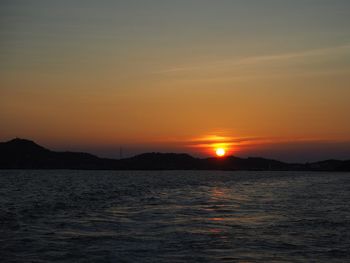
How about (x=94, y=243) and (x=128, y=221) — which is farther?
(x=128, y=221)

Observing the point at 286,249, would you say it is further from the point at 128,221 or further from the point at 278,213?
the point at 278,213

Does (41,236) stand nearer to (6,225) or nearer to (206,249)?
(6,225)

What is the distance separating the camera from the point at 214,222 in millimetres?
27188

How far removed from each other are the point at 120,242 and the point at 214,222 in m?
8.28

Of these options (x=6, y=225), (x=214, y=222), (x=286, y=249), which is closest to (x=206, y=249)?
(x=286, y=249)

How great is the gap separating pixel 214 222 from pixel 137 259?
1105 centimetres

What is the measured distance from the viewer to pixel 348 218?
28.7 metres

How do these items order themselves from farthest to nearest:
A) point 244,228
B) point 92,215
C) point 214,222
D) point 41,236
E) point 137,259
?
point 92,215 < point 214,222 < point 244,228 < point 41,236 < point 137,259

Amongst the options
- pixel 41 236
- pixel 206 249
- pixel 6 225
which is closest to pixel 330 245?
pixel 206 249

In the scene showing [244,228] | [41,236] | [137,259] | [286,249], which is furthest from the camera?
[244,228]

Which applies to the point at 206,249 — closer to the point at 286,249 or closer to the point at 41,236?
the point at 286,249

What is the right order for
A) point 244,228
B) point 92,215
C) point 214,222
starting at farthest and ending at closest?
1. point 92,215
2. point 214,222
3. point 244,228

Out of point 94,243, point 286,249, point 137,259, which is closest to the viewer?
point 137,259

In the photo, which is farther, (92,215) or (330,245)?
(92,215)
